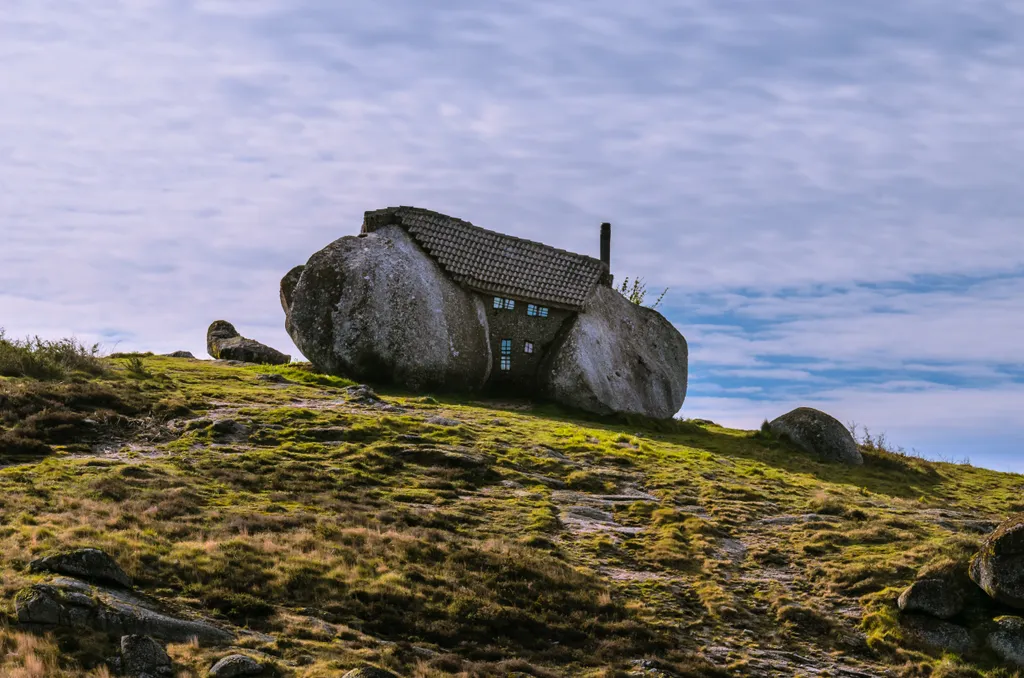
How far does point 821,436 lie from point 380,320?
20.6 meters

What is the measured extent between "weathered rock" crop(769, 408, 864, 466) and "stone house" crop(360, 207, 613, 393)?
1180cm

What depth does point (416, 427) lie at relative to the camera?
1617 inches

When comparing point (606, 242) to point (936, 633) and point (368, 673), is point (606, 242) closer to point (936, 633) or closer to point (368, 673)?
point (936, 633)

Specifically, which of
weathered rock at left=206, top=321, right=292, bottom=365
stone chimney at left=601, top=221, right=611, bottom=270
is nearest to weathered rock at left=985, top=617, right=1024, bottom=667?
weathered rock at left=206, top=321, right=292, bottom=365

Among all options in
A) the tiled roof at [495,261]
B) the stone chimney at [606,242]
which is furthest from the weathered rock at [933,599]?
the stone chimney at [606,242]

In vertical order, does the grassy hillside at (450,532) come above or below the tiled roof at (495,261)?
below

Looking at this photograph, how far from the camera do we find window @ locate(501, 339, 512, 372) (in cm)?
5481

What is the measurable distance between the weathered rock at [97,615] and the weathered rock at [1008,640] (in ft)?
56.7

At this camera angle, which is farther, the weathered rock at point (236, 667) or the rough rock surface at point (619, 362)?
the rough rock surface at point (619, 362)

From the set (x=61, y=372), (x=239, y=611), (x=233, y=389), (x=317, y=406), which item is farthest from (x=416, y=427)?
(x=239, y=611)

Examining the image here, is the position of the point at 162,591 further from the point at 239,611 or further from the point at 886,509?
the point at 886,509

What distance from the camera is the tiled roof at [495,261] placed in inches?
2144

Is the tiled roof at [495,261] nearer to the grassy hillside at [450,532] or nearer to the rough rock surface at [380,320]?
the rough rock surface at [380,320]

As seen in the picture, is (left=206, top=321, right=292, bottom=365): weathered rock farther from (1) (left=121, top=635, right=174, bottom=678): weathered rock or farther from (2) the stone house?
(1) (left=121, top=635, right=174, bottom=678): weathered rock
